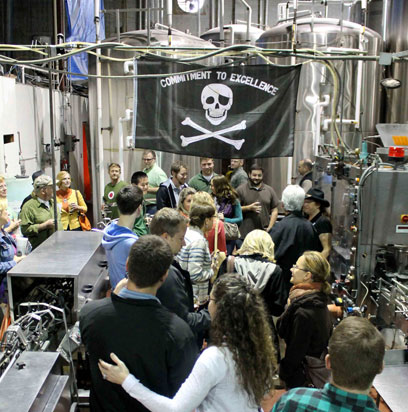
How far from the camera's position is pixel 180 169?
19.9ft

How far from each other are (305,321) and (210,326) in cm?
103

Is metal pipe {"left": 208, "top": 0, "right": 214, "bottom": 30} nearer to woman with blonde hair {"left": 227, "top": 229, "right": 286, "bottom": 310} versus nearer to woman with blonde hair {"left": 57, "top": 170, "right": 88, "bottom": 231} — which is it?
woman with blonde hair {"left": 57, "top": 170, "right": 88, "bottom": 231}

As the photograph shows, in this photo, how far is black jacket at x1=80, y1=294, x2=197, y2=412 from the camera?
7.29 ft

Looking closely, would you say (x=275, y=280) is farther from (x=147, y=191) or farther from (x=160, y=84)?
(x=147, y=191)

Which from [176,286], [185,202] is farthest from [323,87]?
[176,286]

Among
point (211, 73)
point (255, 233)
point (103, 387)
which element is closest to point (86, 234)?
point (255, 233)

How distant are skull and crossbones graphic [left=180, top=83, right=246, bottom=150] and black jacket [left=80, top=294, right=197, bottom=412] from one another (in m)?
2.71

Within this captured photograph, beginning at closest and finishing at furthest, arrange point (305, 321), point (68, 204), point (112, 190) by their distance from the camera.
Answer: point (305, 321) → point (68, 204) → point (112, 190)

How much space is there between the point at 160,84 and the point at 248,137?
1.00 m

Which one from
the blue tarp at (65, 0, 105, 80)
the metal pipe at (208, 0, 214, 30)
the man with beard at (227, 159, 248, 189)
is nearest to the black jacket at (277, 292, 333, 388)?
the man with beard at (227, 159, 248, 189)

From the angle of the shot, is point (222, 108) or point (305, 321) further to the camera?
point (222, 108)

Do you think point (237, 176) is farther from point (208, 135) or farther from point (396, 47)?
point (396, 47)

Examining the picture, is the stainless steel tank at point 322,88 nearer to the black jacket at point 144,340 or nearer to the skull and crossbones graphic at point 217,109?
the skull and crossbones graphic at point 217,109

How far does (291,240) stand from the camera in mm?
4910
